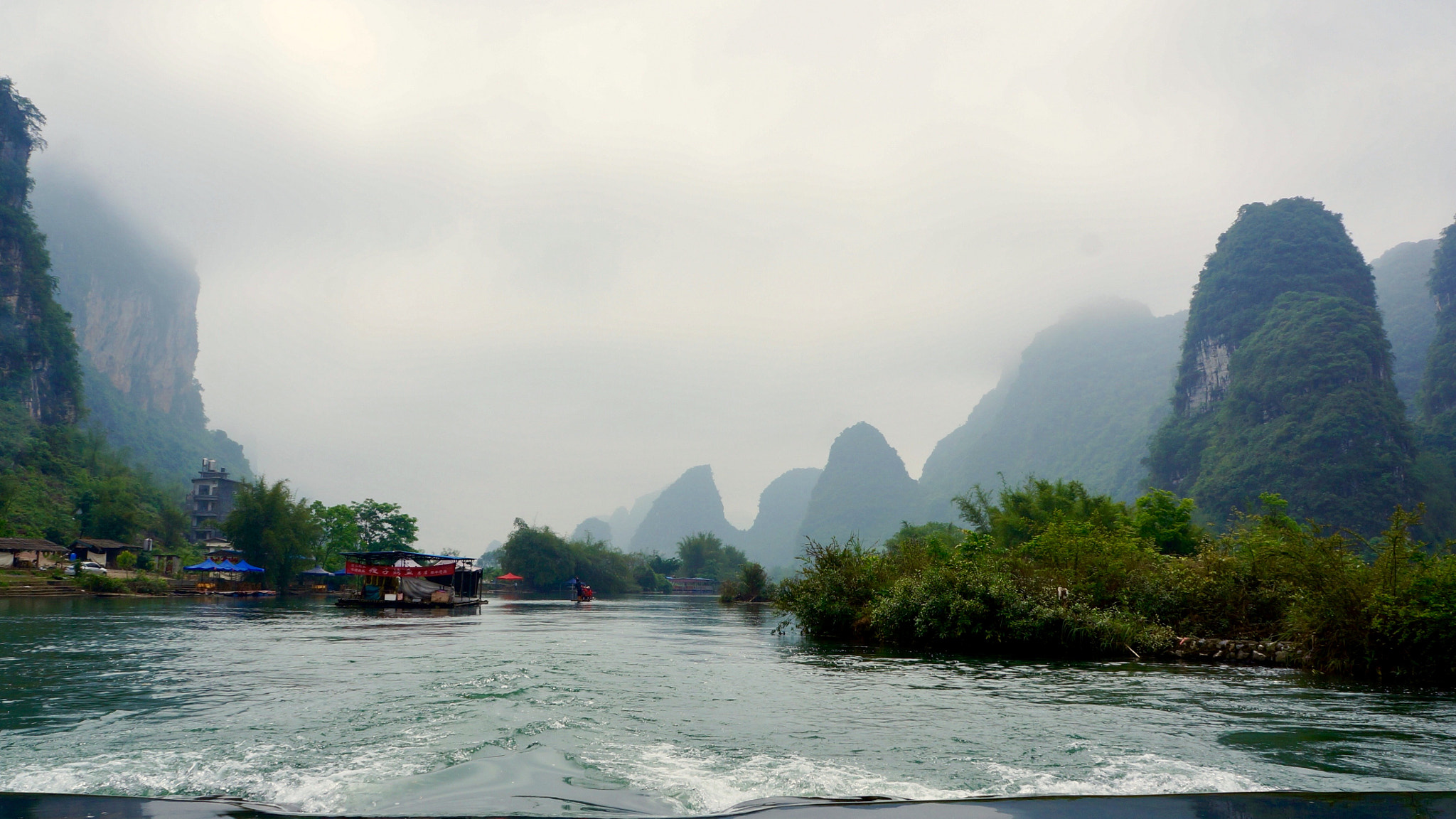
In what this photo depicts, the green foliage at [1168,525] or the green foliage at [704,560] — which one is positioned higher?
the green foliage at [1168,525]

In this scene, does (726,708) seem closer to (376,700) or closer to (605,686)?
(605,686)

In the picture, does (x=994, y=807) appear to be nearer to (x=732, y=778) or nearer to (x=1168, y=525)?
(x=732, y=778)

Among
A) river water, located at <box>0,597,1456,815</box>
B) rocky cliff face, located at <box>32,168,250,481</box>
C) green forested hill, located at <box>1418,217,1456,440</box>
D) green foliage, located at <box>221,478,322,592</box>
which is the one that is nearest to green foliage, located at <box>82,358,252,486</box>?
rocky cliff face, located at <box>32,168,250,481</box>

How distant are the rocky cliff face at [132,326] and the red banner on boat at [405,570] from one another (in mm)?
101591

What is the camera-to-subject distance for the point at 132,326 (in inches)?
5920

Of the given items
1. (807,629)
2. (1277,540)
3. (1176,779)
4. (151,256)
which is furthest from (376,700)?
(151,256)

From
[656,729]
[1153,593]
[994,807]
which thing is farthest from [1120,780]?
[1153,593]

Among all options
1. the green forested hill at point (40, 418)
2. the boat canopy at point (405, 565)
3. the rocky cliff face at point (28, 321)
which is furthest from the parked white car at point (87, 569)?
the rocky cliff face at point (28, 321)

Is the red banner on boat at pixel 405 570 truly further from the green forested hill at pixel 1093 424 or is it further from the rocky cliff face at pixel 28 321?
the green forested hill at pixel 1093 424

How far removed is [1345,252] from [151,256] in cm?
21511

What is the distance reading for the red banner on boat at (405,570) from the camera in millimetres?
40438

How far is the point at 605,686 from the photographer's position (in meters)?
12.7

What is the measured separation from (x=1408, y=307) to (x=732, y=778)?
6256 inches

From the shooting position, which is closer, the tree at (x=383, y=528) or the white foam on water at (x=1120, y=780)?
the white foam on water at (x=1120, y=780)
